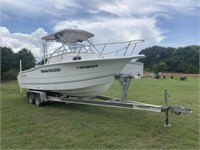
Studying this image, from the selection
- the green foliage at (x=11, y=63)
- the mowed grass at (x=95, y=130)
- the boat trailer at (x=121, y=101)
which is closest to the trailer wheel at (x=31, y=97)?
the boat trailer at (x=121, y=101)

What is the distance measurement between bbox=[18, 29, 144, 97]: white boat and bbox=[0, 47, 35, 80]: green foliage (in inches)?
751

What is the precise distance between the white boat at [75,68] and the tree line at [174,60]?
142 ft

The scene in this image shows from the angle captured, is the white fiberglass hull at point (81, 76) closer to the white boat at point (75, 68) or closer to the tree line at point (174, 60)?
the white boat at point (75, 68)

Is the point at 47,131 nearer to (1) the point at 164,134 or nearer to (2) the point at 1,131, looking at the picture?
(2) the point at 1,131

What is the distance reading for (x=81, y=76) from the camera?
7.51 metres

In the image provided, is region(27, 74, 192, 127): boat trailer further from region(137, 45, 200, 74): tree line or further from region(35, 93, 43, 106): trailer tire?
region(137, 45, 200, 74): tree line

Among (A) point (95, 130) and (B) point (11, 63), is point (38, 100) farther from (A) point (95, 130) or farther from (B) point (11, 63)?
(B) point (11, 63)

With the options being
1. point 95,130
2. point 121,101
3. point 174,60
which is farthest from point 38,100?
point 174,60

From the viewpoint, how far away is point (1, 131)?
611 centimetres

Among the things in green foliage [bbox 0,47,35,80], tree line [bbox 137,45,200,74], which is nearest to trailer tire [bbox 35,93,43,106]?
green foliage [bbox 0,47,35,80]

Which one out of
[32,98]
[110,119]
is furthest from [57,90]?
[110,119]

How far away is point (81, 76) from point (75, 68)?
32 centimetres

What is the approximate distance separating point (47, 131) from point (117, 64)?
8.42ft

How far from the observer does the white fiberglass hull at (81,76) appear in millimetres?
6945
